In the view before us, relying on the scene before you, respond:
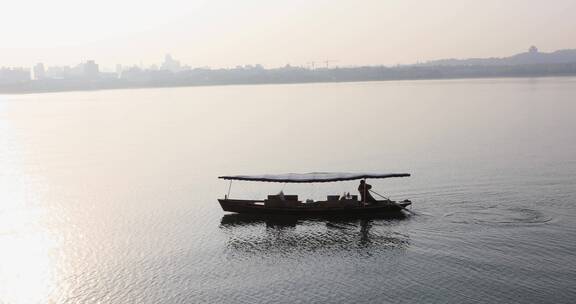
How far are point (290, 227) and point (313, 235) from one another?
303 cm

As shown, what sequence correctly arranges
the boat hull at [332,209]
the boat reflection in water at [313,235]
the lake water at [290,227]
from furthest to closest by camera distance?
the boat hull at [332,209] < the boat reflection in water at [313,235] < the lake water at [290,227]

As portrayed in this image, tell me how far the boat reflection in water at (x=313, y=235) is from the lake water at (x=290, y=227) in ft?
0.68

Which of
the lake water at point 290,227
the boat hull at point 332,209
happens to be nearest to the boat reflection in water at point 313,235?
the lake water at point 290,227

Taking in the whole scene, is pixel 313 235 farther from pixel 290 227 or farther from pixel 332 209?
pixel 332 209

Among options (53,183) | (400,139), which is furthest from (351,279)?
(400,139)

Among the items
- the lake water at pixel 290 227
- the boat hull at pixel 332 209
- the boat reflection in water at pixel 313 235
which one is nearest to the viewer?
the lake water at pixel 290 227

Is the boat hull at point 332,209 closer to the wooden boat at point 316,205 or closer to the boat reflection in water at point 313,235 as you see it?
the wooden boat at point 316,205

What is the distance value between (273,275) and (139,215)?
20.0 m

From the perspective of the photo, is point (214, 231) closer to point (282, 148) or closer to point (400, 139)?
point (282, 148)

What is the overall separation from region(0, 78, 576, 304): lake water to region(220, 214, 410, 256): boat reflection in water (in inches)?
8.1

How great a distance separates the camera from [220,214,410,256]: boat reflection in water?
4209 centimetres

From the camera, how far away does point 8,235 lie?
157 ft

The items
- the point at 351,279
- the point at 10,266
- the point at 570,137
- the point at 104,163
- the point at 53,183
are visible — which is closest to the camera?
the point at 351,279

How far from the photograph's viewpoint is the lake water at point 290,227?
1391 inches
